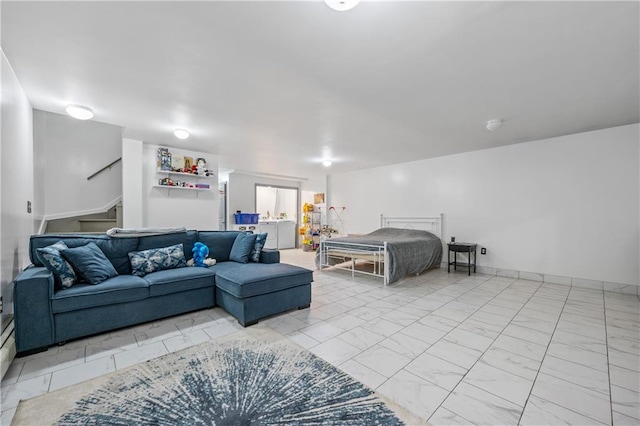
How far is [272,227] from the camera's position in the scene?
8781mm

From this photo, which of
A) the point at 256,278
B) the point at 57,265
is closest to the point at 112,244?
the point at 57,265

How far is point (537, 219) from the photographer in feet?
14.9

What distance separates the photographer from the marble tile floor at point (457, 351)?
5.32 ft

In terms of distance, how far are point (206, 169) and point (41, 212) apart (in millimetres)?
2553

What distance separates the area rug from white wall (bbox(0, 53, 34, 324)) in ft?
4.21

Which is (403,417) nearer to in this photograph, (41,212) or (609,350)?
(609,350)

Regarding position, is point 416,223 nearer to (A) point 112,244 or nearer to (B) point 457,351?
(B) point 457,351

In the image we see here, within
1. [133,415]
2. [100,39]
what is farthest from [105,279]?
[100,39]

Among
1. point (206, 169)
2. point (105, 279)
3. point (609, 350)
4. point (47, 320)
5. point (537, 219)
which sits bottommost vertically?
point (609, 350)

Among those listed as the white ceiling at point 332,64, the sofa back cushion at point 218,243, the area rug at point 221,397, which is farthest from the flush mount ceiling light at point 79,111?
the area rug at point 221,397

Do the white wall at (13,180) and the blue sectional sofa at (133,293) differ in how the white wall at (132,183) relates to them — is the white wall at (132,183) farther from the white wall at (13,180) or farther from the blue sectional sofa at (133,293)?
the blue sectional sofa at (133,293)

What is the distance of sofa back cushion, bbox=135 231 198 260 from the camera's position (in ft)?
10.8

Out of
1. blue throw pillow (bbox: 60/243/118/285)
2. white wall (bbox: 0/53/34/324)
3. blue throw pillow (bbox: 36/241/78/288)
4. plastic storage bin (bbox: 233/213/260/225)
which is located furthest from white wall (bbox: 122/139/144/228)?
plastic storage bin (bbox: 233/213/260/225)

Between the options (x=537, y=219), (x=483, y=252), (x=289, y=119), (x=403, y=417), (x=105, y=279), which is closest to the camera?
(x=403, y=417)
